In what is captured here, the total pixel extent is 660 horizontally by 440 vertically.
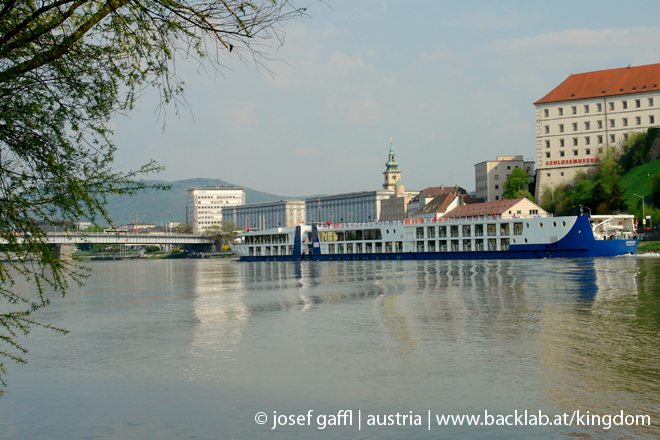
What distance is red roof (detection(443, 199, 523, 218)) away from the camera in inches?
3607

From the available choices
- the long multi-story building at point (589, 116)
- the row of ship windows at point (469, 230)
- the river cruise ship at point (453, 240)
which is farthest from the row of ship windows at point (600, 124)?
the row of ship windows at point (469, 230)

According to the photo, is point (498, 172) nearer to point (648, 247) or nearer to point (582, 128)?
point (582, 128)

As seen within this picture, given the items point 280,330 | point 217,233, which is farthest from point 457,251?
point 217,233

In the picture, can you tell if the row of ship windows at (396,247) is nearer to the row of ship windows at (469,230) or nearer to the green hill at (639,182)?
the row of ship windows at (469,230)

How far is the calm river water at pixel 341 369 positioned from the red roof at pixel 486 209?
6497 centimetres

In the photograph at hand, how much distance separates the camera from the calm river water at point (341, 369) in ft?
34.7

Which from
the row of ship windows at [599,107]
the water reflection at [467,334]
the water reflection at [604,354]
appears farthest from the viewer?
the row of ship windows at [599,107]

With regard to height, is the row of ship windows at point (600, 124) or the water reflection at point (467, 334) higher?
the row of ship windows at point (600, 124)

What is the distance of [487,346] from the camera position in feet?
54.2

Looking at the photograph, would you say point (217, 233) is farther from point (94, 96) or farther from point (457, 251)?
point (94, 96)

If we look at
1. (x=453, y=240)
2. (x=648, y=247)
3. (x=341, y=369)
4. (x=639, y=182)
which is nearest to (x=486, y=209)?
(x=639, y=182)

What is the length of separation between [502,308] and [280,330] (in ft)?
31.5

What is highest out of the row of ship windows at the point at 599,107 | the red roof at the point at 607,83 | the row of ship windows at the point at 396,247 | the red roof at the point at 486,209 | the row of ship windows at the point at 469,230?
the red roof at the point at 607,83

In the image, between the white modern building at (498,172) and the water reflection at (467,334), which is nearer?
Result: the water reflection at (467,334)
